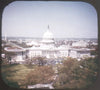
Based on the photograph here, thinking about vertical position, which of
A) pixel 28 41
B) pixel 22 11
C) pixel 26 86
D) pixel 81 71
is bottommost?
pixel 26 86

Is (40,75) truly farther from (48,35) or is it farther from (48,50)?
(48,35)

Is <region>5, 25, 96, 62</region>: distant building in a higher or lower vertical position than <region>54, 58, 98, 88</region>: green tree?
higher

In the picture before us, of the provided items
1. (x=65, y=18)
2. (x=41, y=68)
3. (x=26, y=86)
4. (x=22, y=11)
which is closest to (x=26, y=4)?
(x=22, y=11)

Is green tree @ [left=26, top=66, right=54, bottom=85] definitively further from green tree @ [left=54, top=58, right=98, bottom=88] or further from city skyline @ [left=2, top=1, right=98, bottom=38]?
city skyline @ [left=2, top=1, right=98, bottom=38]

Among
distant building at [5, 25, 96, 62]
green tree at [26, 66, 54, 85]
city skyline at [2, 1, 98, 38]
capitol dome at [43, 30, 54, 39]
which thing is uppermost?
city skyline at [2, 1, 98, 38]

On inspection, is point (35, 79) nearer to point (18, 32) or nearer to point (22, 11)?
point (18, 32)

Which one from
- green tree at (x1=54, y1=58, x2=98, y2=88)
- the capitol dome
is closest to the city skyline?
the capitol dome

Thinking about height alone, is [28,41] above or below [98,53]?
above
